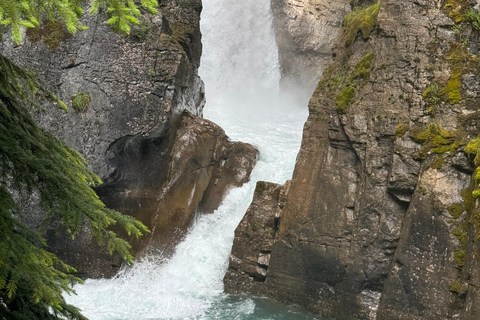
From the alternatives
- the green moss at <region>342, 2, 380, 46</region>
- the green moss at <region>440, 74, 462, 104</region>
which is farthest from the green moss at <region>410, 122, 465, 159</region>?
the green moss at <region>342, 2, 380, 46</region>

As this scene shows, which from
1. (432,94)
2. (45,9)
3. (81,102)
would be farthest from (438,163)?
(45,9)

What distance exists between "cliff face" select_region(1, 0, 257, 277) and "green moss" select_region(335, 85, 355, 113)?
15.1 ft

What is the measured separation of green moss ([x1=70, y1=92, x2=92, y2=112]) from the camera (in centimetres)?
1369

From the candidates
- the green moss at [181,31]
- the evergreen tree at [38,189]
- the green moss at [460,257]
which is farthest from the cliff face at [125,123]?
the evergreen tree at [38,189]

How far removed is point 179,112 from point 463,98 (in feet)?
25.7

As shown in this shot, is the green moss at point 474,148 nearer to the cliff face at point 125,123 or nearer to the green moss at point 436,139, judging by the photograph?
the green moss at point 436,139

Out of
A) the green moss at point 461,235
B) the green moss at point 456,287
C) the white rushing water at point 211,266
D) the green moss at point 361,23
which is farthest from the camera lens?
the green moss at point 361,23

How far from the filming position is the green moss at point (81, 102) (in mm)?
13694

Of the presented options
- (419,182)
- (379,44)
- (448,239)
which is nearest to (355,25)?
(379,44)

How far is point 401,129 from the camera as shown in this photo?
37.1 ft

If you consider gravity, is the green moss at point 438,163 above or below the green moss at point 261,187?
above

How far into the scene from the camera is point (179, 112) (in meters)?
15.3

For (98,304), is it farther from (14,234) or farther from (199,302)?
(14,234)

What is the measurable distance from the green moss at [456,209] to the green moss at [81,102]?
926 centimetres
